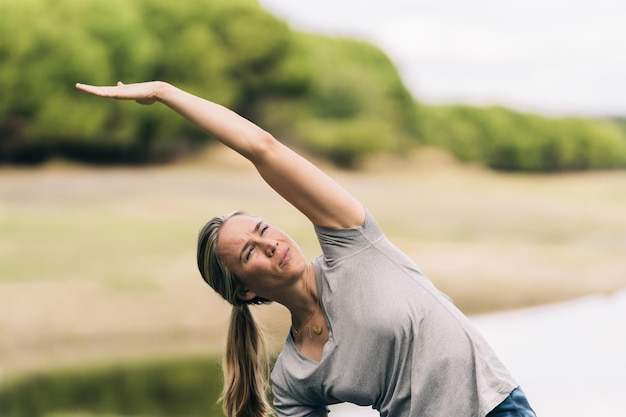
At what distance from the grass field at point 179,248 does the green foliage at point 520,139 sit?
2555cm

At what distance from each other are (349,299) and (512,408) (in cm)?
59

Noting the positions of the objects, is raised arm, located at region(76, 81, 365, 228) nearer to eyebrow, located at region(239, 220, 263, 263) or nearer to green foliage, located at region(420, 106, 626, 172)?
eyebrow, located at region(239, 220, 263, 263)

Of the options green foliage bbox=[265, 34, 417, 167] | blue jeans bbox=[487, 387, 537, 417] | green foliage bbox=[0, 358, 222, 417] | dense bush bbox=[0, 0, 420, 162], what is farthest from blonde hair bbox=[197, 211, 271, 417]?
green foliage bbox=[265, 34, 417, 167]

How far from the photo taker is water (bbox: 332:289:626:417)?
1036 cm

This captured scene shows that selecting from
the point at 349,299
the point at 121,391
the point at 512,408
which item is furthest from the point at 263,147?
the point at 121,391

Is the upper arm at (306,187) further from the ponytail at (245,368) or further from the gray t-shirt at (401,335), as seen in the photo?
the ponytail at (245,368)

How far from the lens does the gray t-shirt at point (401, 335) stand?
9.56ft

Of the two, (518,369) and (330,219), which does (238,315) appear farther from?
(518,369)

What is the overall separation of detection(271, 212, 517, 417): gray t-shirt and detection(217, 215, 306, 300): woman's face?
120mm

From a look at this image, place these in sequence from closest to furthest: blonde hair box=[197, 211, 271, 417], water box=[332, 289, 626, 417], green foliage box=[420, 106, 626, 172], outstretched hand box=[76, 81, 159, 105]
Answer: outstretched hand box=[76, 81, 159, 105], blonde hair box=[197, 211, 271, 417], water box=[332, 289, 626, 417], green foliage box=[420, 106, 626, 172]

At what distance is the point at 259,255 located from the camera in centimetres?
312

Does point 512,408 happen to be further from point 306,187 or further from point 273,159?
point 273,159

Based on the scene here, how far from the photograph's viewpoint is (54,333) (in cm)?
1473

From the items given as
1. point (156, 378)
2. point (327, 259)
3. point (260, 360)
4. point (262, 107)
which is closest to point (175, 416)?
point (156, 378)
